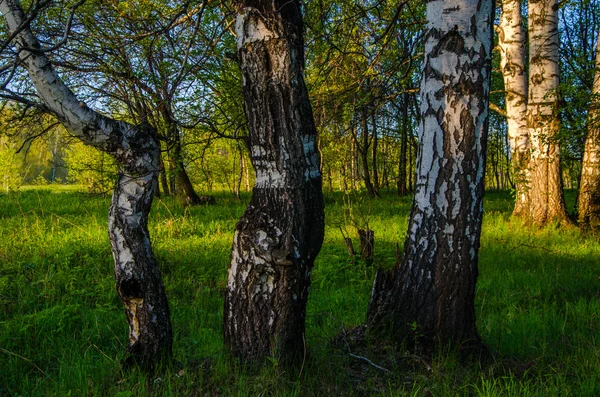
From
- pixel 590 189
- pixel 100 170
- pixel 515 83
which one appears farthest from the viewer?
pixel 515 83

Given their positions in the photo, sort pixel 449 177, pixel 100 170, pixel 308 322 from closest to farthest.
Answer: pixel 449 177 < pixel 100 170 < pixel 308 322

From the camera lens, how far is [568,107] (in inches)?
215

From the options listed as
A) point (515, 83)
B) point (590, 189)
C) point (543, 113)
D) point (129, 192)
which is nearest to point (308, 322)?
point (129, 192)

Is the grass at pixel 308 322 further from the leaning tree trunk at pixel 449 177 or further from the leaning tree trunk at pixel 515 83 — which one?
the leaning tree trunk at pixel 515 83

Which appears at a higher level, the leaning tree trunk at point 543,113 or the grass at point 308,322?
the leaning tree trunk at point 543,113

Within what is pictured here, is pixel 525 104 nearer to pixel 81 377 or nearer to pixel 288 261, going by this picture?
pixel 288 261

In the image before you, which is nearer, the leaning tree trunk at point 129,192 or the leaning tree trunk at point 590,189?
the leaning tree trunk at point 129,192

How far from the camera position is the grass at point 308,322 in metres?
2.55

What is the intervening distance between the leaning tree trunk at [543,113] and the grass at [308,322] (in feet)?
1.74

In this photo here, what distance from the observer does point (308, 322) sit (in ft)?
13.3

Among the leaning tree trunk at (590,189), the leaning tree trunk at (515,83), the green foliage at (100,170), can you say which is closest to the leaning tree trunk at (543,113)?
the leaning tree trunk at (590,189)

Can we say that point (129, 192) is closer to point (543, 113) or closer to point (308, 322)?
point (308, 322)

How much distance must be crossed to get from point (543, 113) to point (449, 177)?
6346 mm

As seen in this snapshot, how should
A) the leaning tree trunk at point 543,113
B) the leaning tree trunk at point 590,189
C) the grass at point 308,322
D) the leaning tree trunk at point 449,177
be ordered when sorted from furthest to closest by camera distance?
1. the leaning tree trunk at point 543,113
2. the leaning tree trunk at point 590,189
3. the leaning tree trunk at point 449,177
4. the grass at point 308,322
